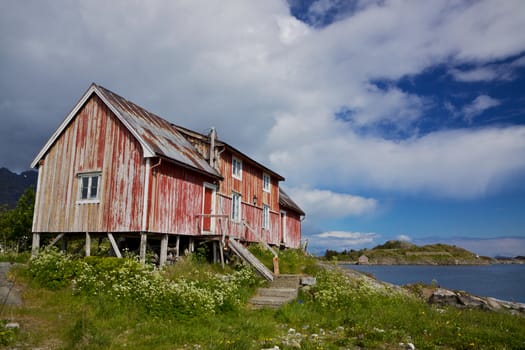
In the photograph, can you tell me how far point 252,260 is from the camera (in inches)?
773

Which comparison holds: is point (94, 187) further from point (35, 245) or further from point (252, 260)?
point (252, 260)

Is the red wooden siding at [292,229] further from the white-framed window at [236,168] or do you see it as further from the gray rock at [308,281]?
the gray rock at [308,281]

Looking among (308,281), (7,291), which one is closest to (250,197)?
(308,281)

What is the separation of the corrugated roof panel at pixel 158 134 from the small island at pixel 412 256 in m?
77.7

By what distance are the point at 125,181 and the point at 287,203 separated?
19.4 metres

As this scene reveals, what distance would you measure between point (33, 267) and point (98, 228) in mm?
3393

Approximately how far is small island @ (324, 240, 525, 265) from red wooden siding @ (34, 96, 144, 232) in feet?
269

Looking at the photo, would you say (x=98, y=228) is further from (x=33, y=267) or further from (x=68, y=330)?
(x=68, y=330)

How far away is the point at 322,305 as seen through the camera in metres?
14.8

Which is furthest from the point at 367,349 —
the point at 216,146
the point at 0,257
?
the point at 0,257

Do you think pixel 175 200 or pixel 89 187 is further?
pixel 175 200

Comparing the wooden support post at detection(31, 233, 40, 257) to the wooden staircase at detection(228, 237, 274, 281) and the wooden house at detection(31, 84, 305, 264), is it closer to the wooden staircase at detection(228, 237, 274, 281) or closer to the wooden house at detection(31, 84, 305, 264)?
the wooden house at detection(31, 84, 305, 264)

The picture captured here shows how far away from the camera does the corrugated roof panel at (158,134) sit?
61.9ft

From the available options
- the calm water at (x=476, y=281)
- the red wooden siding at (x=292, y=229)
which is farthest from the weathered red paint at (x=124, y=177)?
the calm water at (x=476, y=281)
